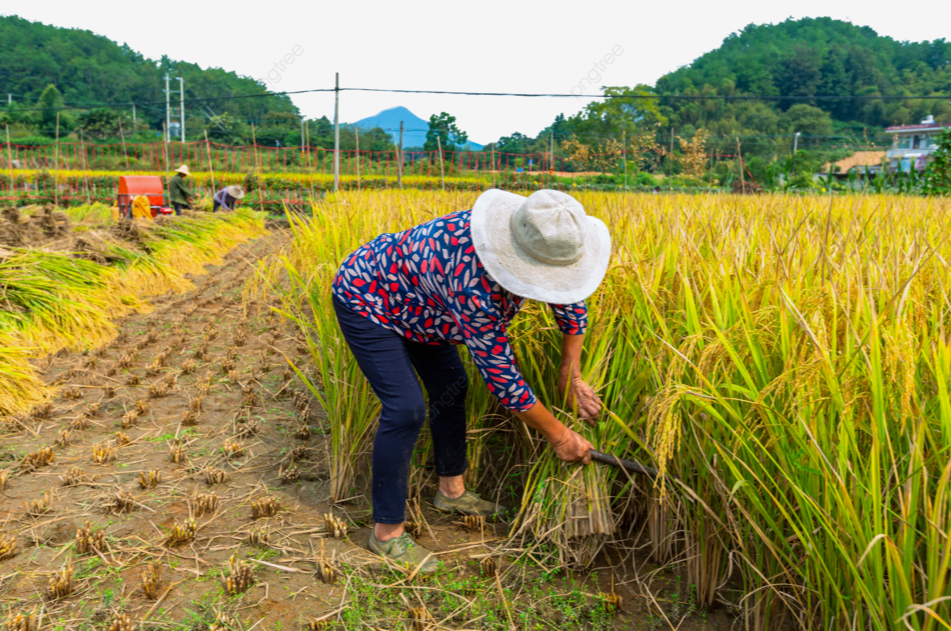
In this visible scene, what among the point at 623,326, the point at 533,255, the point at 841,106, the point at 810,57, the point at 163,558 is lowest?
the point at 163,558

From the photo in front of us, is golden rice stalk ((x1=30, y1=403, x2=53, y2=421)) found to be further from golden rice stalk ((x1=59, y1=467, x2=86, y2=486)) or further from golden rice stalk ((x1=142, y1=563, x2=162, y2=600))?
golden rice stalk ((x1=142, y1=563, x2=162, y2=600))

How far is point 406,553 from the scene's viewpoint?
1973mm

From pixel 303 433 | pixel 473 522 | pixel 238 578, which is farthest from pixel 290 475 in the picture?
pixel 473 522

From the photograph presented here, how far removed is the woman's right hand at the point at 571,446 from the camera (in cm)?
177

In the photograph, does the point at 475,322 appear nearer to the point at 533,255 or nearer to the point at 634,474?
the point at 533,255

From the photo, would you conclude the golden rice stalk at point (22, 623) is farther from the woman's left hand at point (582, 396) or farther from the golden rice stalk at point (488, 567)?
the woman's left hand at point (582, 396)

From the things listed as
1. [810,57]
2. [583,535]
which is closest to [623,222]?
[583,535]

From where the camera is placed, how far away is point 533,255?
1536mm

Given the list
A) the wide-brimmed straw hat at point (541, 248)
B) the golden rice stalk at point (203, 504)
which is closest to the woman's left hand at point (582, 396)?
the wide-brimmed straw hat at point (541, 248)

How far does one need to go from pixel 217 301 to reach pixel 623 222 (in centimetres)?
466

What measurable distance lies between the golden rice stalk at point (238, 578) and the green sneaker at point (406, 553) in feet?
1.31

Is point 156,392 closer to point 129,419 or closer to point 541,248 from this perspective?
point 129,419

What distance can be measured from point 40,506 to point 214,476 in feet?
2.03

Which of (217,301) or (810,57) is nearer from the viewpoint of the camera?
(217,301)
